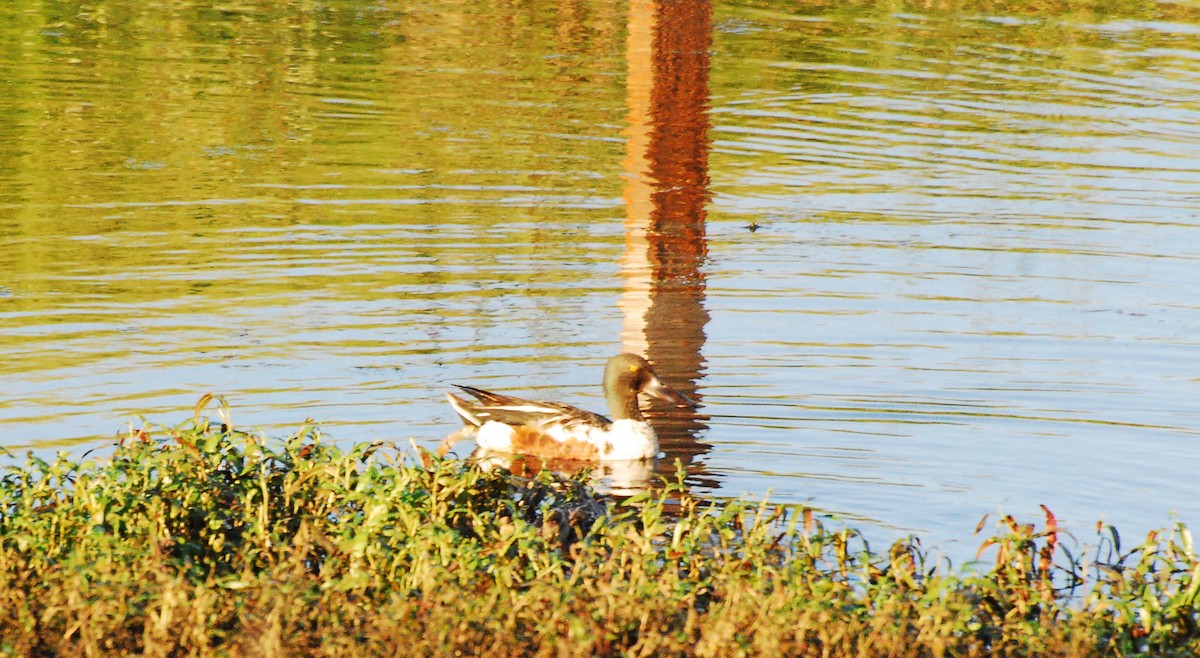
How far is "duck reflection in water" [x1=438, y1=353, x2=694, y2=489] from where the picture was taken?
29.5ft

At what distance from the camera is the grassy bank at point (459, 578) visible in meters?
5.44

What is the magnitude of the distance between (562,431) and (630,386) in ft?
1.53

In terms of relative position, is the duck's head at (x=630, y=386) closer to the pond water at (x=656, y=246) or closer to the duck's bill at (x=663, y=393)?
the duck's bill at (x=663, y=393)

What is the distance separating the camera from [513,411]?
902 cm

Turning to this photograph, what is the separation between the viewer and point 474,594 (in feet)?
19.2

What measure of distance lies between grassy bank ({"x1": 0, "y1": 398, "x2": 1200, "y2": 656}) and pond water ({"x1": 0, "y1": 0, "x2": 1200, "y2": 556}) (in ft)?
3.85

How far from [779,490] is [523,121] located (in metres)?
9.29

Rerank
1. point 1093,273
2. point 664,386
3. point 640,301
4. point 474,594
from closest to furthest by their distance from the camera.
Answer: point 474,594 < point 664,386 < point 640,301 < point 1093,273

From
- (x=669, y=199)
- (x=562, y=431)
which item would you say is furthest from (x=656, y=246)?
(x=562, y=431)

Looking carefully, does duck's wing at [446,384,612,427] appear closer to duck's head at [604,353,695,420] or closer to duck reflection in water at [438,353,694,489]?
duck reflection in water at [438,353,694,489]

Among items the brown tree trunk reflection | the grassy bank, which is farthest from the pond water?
the grassy bank

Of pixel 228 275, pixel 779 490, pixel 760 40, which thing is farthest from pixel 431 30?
pixel 779 490

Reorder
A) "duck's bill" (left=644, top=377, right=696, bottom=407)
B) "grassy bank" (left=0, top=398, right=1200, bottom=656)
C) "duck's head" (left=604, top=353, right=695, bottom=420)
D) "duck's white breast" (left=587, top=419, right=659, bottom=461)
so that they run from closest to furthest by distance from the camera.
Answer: "grassy bank" (left=0, top=398, right=1200, bottom=656), "duck's white breast" (left=587, top=419, right=659, bottom=461), "duck's head" (left=604, top=353, right=695, bottom=420), "duck's bill" (left=644, top=377, right=696, bottom=407)

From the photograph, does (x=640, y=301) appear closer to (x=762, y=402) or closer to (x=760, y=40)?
(x=762, y=402)
